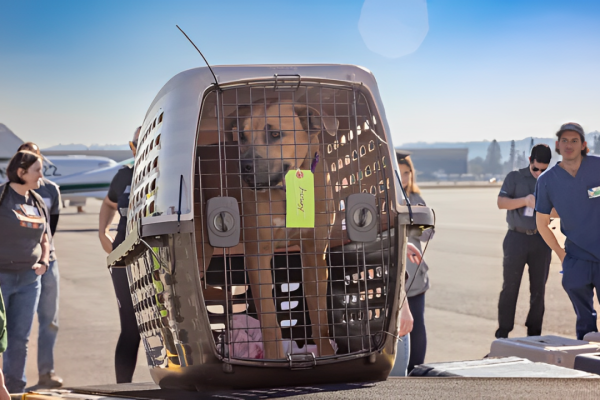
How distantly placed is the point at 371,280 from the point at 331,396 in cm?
68

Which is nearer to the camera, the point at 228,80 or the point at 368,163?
the point at 228,80

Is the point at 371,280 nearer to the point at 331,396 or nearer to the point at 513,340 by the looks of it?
the point at 331,396

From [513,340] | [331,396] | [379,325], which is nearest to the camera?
[331,396]

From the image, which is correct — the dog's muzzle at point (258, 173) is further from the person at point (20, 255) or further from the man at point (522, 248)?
the man at point (522, 248)

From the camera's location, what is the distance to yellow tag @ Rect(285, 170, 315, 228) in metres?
2.29

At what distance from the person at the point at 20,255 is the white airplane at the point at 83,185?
3076 centimetres

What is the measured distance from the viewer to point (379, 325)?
2445 mm

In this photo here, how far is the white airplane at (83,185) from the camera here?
35.0 metres

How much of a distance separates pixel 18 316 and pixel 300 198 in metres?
3.16

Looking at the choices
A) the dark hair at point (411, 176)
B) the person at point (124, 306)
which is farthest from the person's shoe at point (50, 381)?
the dark hair at point (411, 176)

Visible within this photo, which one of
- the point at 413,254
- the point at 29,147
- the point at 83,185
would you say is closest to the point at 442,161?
the point at 83,185

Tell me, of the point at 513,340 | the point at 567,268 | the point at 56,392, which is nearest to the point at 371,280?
the point at 56,392

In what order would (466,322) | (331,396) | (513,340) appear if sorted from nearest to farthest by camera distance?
(331,396) < (513,340) < (466,322)

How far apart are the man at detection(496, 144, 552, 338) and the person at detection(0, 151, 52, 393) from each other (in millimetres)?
4131
